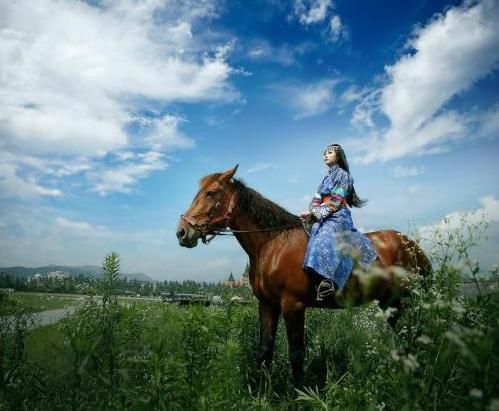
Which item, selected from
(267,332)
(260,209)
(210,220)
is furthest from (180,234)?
(267,332)

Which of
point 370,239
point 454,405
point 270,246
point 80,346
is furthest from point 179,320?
point 370,239

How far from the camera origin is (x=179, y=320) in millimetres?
3768

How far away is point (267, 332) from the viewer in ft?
19.9

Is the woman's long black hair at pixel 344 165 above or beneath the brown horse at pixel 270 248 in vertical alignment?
above

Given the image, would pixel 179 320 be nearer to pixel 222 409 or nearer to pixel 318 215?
pixel 222 409

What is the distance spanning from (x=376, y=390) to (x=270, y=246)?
3474 millimetres

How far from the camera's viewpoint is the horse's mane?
6582 millimetres

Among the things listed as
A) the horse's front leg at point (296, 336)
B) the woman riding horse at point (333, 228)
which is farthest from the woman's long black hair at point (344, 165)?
the horse's front leg at point (296, 336)

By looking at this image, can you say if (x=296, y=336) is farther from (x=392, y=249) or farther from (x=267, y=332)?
(x=392, y=249)

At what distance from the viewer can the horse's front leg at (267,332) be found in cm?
593

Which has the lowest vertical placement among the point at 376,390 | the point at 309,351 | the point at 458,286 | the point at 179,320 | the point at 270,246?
the point at 309,351

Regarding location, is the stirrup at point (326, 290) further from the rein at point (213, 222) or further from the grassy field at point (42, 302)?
the grassy field at point (42, 302)

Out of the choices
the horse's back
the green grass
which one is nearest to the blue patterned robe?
the horse's back

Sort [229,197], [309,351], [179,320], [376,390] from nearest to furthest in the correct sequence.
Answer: [376,390]
[179,320]
[229,197]
[309,351]
